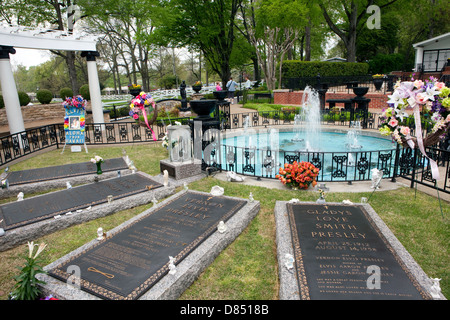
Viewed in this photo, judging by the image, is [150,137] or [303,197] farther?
[150,137]

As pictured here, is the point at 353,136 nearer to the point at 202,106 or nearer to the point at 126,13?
the point at 202,106

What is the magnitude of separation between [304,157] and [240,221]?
6.73 metres

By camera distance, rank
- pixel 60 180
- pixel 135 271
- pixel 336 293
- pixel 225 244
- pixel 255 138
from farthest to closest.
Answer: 1. pixel 255 138
2. pixel 60 180
3. pixel 225 244
4. pixel 135 271
5. pixel 336 293

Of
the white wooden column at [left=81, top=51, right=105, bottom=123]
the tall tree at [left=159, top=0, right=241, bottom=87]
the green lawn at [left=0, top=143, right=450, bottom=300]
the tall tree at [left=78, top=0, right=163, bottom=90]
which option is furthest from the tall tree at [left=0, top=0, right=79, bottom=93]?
the green lawn at [left=0, top=143, right=450, bottom=300]

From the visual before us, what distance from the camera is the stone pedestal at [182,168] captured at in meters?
8.96

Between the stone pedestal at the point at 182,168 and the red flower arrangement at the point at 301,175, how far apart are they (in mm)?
2645

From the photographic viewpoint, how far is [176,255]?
16.0 feet

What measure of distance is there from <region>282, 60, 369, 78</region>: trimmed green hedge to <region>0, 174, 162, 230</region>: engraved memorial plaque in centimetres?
2489

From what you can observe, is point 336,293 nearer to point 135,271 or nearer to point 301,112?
point 135,271

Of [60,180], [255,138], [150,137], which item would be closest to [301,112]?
[255,138]

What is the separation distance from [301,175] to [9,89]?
46.4ft

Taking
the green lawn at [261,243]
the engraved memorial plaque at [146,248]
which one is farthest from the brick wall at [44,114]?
the engraved memorial plaque at [146,248]

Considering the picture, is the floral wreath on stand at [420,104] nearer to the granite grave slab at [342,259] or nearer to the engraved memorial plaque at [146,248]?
the granite grave slab at [342,259]

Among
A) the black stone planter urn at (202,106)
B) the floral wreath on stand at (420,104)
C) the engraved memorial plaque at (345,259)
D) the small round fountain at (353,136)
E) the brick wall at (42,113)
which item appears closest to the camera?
the engraved memorial plaque at (345,259)
